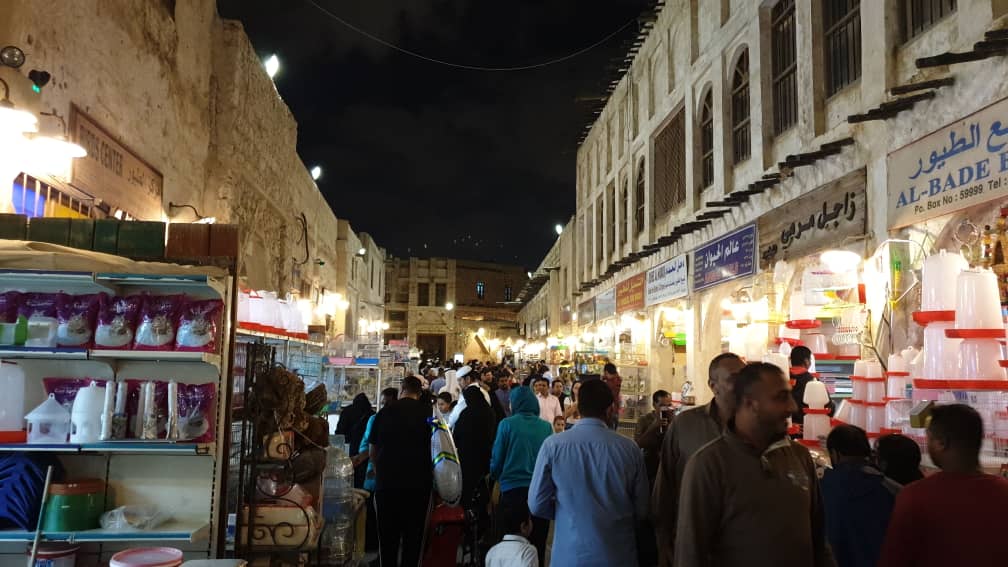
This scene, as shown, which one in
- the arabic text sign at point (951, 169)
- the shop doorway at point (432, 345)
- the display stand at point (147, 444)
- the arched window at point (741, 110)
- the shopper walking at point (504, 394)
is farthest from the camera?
the shop doorway at point (432, 345)

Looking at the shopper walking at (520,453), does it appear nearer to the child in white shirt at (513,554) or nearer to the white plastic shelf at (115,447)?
the child in white shirt at (513,554)

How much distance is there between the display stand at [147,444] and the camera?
386 cm

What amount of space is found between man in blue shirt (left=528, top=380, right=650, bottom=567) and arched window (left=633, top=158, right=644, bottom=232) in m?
13.4

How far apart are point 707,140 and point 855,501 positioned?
32.1ft

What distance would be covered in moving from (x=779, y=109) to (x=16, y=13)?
8.51 metres

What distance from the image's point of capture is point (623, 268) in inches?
704

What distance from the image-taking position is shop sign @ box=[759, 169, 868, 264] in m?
7.13

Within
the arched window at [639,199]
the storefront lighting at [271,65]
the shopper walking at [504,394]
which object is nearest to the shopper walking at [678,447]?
the shopper walking at [504,394]

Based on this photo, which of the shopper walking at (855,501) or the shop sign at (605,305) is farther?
the shop sign at (605,305)

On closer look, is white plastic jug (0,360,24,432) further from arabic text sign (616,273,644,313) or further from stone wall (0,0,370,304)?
arabic text sign (616,273,644,313)

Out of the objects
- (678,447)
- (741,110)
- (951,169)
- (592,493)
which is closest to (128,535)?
(592,493)

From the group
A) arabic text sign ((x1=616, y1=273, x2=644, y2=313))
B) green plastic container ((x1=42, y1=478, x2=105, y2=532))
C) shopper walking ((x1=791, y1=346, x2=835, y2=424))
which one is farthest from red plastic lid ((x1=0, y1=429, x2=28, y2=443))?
arabic text sign ((x1=616, y1=273, x2=644, y2=313))

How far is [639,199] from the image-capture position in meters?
16.9

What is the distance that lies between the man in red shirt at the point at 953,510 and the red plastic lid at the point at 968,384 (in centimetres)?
145
